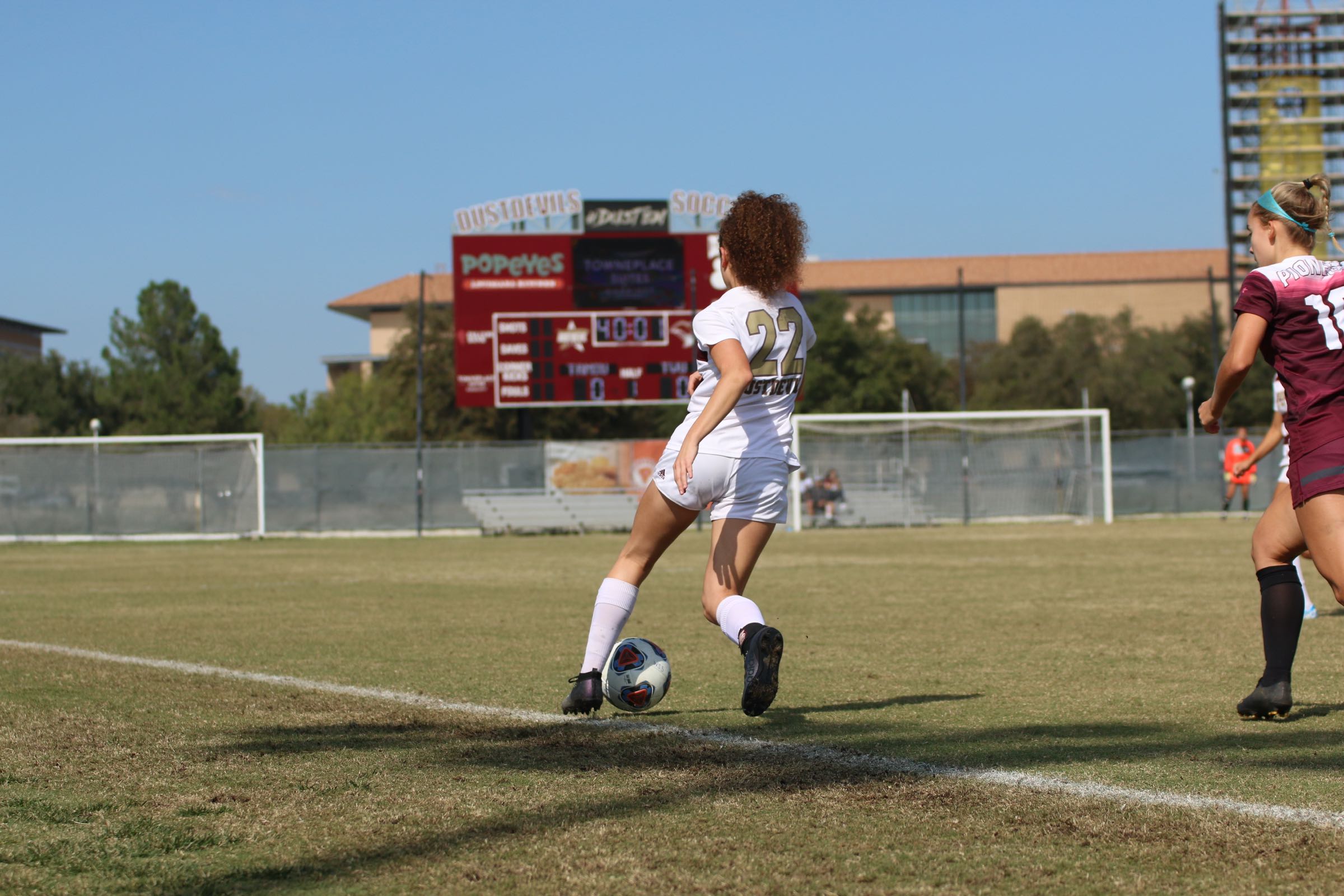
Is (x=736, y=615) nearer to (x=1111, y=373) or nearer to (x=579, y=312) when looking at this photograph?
(x=579, y=312)

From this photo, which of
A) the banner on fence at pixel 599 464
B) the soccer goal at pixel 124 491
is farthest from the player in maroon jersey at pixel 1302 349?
the banner on fence at pixel 599 464

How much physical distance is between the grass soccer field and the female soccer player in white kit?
53 centimetres

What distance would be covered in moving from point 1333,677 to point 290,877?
195 inches

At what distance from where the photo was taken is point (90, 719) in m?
5.08

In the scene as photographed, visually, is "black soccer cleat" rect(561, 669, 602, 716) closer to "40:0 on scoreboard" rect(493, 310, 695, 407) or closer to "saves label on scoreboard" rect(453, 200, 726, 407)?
"saves label on scoreboard" rect(453, 200, 726, 407)

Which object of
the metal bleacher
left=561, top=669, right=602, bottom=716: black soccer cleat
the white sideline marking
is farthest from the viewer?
the metal bleacher

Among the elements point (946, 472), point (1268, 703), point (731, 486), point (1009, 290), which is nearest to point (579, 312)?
point (946, 472)

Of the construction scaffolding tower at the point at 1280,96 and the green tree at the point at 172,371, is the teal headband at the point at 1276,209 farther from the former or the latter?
the green tree at the point at 172,371

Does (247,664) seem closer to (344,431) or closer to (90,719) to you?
(90,719)

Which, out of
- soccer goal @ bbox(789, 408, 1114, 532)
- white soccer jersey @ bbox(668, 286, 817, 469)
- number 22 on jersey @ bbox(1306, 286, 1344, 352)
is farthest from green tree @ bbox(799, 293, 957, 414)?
number 22 on jersey @ bbox(1306, 286, 1344, 352)

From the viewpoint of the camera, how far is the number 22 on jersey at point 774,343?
15.7 ft

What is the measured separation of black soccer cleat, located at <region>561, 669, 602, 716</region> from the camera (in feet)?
16.3

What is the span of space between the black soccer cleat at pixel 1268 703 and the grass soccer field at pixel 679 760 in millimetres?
84

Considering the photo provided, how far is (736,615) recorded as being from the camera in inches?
186
